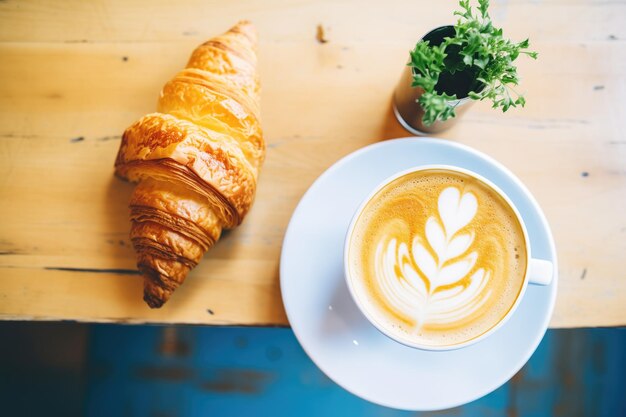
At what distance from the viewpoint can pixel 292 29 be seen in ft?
3.53

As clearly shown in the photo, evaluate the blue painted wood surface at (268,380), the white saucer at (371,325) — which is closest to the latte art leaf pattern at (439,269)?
the white saucer at (371,325)

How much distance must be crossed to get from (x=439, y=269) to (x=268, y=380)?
2.62 ft

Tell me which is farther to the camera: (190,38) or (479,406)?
(479,406)

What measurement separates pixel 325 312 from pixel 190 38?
A: 2.32ft

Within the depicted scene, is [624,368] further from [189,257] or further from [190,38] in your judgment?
[190,38]

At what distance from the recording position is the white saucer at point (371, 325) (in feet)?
2.97

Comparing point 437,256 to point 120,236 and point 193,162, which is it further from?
point 120,236

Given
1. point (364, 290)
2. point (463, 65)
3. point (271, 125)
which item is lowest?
point (364, 290)

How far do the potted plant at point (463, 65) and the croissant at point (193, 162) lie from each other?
1.15 feet

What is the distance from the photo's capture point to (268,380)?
55.3 inches

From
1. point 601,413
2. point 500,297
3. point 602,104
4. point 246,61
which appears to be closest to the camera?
point 500,297

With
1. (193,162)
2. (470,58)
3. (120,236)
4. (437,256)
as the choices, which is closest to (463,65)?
(470,58)

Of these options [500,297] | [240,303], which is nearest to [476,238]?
[500,297]

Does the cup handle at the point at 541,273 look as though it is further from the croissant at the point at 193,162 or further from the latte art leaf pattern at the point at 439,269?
the croissant at the point at 193,162
